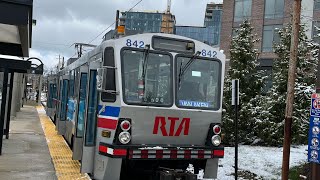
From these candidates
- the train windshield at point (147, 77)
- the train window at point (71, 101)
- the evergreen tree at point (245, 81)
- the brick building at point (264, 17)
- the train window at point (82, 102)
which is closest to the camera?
the train windshield at point (147, 77)

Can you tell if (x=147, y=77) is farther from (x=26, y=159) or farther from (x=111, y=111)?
(x=26, y=159)

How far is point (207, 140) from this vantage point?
822 cm

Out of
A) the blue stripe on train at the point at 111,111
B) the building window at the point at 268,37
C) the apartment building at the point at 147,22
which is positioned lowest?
the blue stripe on train at the point at 111,111

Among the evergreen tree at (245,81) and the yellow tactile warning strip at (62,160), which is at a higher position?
the evergreen tree at (245,81)

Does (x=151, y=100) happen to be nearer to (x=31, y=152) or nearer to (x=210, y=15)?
(x=31, y=152)

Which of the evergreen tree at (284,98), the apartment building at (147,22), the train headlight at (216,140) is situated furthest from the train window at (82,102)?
the apartment building at (147,22)

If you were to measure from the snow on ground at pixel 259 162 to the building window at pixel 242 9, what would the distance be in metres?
30.0

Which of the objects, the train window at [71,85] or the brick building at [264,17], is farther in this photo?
the brick building at [264,17]

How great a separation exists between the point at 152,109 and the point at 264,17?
37.8 metres

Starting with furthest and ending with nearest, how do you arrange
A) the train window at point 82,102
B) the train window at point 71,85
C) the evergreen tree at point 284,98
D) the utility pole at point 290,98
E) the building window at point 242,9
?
1. the building window at point 242,9
2. the evergreen tree at point 284,98
3. the train window at point 71,85
4. the train window at point 82,102
5. the utility pole at point 290,98

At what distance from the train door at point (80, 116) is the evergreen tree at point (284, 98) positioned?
11.1 meters

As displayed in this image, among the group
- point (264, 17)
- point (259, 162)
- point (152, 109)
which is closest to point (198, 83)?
point (152, 109)

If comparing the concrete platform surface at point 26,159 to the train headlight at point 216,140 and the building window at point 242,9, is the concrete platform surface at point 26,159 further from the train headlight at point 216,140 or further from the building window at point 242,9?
the building window at point 242,9

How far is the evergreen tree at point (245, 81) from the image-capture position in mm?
20000
